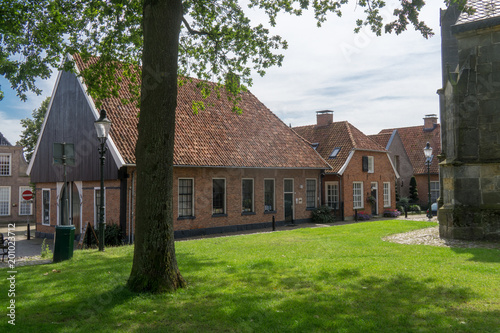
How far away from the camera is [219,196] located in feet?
68.6

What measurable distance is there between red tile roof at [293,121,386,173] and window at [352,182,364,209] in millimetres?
2269

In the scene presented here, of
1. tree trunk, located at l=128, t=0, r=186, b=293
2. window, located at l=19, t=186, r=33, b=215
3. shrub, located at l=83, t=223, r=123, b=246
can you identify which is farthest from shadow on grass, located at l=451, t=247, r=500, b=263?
window, located at l=19, t=186, r=33, b=215

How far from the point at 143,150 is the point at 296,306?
361 centimetres

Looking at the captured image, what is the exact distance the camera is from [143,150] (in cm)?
735

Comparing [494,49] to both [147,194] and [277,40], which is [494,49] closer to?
[277,40]

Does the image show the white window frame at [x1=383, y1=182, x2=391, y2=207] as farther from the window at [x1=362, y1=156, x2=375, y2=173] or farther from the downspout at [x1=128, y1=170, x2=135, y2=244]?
the downspout at [x1=128, y1=170, x2=135, y2=244]

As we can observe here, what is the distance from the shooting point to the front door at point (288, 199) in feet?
80.8

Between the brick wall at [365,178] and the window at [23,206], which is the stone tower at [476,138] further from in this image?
the window at [23,206]

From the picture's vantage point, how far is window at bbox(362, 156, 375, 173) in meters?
29.2

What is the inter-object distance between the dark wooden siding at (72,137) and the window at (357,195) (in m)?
17.1

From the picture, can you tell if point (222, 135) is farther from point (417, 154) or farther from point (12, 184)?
point (12, 184)

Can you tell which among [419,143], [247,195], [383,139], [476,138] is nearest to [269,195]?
[247,195]

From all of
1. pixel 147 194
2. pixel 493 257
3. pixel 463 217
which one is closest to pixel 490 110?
pixel 463 217

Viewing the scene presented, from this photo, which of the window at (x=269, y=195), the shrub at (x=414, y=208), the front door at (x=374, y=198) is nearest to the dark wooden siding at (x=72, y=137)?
the window at (x=269, y=195)
